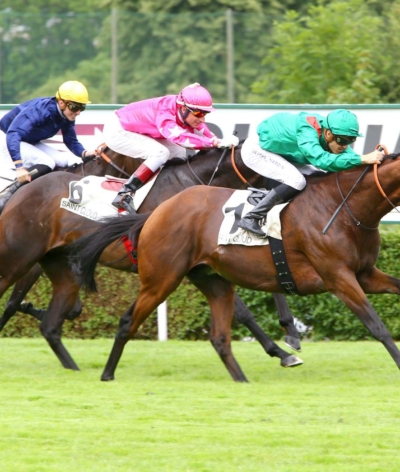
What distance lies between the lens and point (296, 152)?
6645mm

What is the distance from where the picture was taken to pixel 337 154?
636 centimetres

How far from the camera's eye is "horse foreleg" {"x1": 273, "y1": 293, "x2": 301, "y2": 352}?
7492 mm

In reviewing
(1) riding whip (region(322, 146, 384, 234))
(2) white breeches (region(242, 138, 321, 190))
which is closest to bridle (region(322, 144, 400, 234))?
(1) riding whip (region(322, 146, 384, 234))

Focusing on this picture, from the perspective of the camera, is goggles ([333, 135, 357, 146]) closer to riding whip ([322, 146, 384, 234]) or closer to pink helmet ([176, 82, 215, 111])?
riding whip ([322, 146, 384, 234])

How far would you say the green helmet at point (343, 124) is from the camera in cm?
629

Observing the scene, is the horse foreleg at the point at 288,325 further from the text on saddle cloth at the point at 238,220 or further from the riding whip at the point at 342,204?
the riding whip at the point at 342,204

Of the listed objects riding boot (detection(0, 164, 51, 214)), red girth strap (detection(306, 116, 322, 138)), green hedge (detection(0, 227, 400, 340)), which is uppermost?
red girth strap (detection(306, 116, 322, 138))

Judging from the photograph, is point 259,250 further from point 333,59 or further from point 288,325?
point 333,59

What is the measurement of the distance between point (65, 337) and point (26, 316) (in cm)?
42

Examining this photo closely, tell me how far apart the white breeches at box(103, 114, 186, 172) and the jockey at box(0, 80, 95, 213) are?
0.30 m

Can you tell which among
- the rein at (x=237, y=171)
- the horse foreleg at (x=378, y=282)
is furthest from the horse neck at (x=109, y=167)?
the horse foreleg at (x=378, y=282)

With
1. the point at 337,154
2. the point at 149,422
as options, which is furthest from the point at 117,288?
the point at 149,422

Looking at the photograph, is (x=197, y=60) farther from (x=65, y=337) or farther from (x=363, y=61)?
(x=65, y=337)

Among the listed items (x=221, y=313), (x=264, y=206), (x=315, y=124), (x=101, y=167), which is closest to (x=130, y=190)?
(x=101, y=167)
